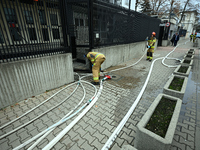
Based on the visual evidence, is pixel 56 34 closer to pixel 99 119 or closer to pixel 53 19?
pixel 53 19

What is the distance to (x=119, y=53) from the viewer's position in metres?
7.83

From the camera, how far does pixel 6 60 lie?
3.14 meters

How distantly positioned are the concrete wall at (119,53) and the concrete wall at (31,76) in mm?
2090

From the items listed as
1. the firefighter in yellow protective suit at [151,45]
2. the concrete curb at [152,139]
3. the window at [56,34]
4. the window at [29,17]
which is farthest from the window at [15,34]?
the firefighter in yellow protective suit at [151,45]

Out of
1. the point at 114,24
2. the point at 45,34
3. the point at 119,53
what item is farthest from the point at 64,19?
the point at 119,53

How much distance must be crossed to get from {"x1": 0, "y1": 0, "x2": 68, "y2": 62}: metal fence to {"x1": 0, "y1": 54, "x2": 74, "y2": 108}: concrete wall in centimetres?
23

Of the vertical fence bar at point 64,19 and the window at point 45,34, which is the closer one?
the window at point 45,34

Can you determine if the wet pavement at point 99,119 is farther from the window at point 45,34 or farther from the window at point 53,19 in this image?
the window at point 53,19

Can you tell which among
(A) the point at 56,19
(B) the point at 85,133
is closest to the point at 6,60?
(A) the point at 56,19

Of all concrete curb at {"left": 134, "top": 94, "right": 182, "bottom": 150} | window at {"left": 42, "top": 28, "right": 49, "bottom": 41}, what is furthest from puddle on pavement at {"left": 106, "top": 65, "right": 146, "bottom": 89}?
window at {"left": 42, "top": 28, "right": 49, "bottom": 41}

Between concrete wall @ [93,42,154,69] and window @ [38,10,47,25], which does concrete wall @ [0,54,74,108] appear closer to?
window @ [38,10,47,25]

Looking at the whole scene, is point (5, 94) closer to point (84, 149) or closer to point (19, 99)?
point (19, 99)

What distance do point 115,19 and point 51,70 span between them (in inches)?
206

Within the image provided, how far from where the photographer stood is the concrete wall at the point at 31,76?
3184mm
